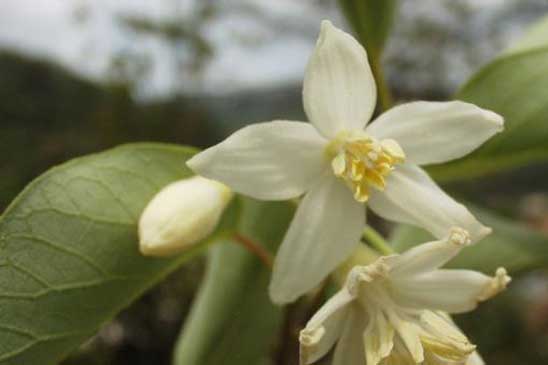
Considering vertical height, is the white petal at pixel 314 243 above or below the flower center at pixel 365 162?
below

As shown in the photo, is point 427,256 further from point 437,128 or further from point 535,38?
point 535,38

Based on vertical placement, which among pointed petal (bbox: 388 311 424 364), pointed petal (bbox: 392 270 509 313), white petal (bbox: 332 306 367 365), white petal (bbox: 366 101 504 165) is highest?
white petal (bbox: 366 101 504 165)

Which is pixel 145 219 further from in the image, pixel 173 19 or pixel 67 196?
pixel 173 19

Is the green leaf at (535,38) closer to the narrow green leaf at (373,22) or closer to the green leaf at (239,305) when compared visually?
the narrow green leaf at (373,22)

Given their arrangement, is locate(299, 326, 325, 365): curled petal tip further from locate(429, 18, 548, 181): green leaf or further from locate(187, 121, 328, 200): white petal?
locate(429, 18, 548, 181): green leaf

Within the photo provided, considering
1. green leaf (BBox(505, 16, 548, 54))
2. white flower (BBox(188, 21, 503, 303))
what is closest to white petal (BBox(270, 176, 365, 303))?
white flower (BBox(188, 21, 503, 303))

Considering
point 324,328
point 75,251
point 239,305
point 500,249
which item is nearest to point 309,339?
point 324,328

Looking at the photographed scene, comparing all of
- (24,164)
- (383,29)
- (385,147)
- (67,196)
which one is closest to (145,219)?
(67,196)

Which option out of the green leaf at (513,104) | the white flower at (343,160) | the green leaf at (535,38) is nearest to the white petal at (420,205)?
the white flower at (343,160)
